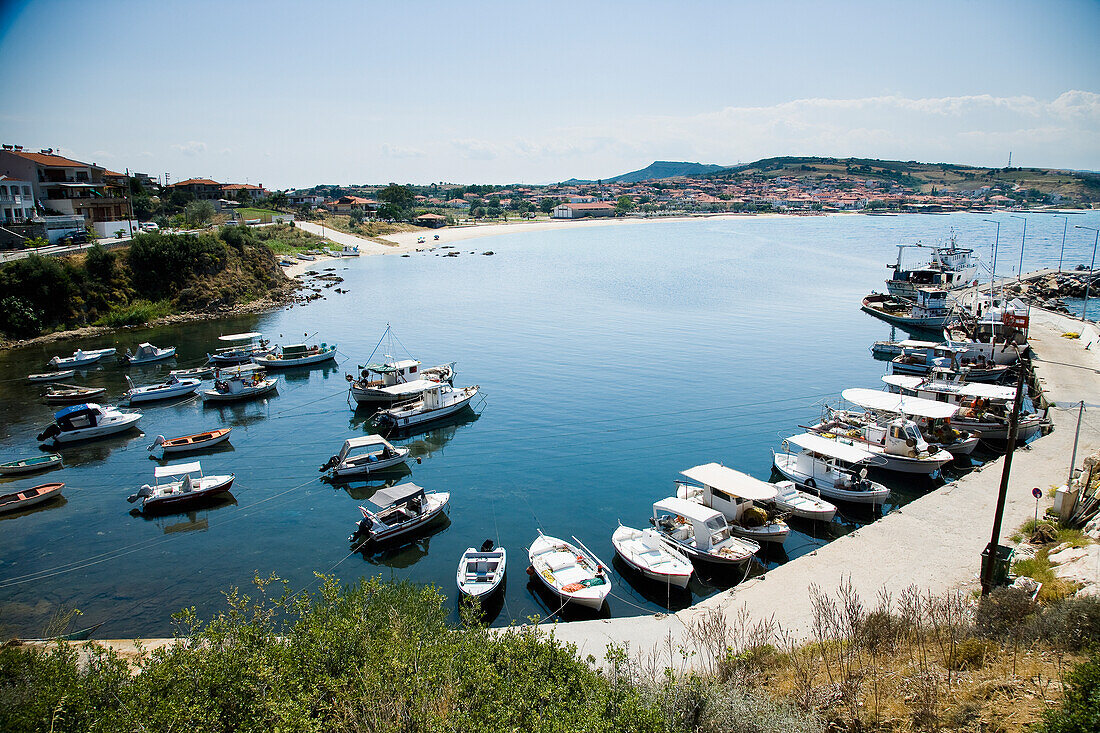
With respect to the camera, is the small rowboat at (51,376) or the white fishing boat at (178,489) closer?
the white fishing boat at (178,489)

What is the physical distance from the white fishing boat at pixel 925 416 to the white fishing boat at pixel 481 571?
18999 millimetres

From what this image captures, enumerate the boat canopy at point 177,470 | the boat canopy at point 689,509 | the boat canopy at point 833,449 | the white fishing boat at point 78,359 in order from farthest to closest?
the white fishing boat at point 78,359 → the boat canopy at point 177,470 → the boat canopy at point 833,449 → the boat canopy at point 689,509

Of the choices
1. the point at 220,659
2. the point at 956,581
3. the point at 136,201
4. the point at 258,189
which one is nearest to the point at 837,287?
the point at 956,581

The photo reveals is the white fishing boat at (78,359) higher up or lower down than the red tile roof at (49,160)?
lower down

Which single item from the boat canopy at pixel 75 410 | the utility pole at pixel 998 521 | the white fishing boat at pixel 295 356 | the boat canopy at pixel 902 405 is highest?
the utility pole at pixel 998 521

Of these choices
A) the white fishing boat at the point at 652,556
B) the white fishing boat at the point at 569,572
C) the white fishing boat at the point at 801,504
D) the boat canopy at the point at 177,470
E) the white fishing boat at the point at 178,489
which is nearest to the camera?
the white fishing boat at the point at 569,572

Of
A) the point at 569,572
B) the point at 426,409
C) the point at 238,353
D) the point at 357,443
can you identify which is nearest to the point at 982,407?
the point at 569,572

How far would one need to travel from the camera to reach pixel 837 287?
3034 inches

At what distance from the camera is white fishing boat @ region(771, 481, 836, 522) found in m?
22.4

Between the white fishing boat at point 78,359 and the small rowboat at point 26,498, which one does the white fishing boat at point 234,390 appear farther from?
the small rowboat at point 26,498

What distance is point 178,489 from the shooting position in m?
25.1

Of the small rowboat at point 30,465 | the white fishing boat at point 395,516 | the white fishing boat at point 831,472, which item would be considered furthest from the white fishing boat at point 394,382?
the white fishing boat at point 831,472

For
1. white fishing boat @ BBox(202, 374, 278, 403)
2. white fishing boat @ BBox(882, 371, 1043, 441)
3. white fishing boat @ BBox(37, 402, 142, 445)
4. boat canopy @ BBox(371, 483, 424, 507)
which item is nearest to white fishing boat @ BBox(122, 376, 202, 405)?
white fishing boat @ BBox(202, 374, 278, 403)

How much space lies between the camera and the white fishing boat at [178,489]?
81.2 feet
